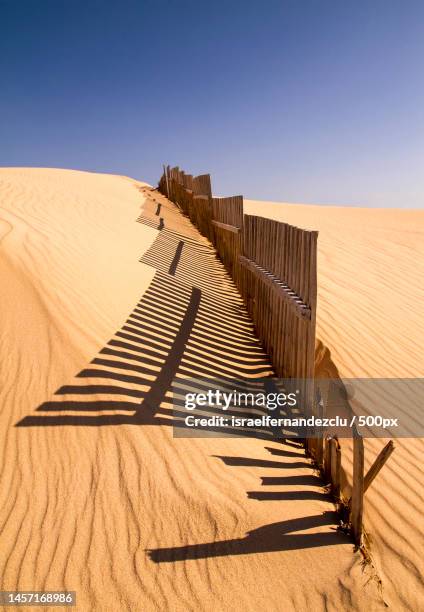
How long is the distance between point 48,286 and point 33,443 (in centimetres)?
291

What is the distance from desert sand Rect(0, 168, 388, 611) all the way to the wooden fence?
10.3 inches

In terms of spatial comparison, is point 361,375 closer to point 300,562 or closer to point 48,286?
point 300,562

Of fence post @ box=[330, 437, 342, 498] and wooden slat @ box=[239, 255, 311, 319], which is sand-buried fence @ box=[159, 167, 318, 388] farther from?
fence post @ box=[330, 437, 342, 498]

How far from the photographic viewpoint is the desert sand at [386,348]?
102 inches

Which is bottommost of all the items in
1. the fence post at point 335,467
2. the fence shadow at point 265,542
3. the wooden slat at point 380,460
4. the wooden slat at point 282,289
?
the fence shadow at point 265,542

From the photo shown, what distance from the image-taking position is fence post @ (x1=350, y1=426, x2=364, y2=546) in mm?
2422

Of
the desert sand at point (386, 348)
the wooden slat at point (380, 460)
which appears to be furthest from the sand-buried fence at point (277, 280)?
the wooden slat at point (380, 460)

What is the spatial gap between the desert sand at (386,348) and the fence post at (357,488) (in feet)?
0.67

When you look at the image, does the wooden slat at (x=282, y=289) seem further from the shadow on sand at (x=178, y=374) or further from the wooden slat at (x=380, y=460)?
the wooden slat at (x=380, y=460)

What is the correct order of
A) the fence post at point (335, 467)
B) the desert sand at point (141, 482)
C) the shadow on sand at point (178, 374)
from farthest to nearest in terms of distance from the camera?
the fence post at point (335, 467), the shadow on sand at point (178, 374), the desert sand at point (141, 482)

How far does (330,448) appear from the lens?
299 centimetres

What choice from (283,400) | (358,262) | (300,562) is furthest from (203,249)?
(300,562)

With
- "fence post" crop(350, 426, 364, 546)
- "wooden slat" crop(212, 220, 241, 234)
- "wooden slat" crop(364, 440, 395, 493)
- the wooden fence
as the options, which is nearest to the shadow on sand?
"fence post" crop(350, 426, 364, 546)

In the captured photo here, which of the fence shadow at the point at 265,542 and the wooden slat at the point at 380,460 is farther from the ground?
the wooden slat at the point at 380,460
